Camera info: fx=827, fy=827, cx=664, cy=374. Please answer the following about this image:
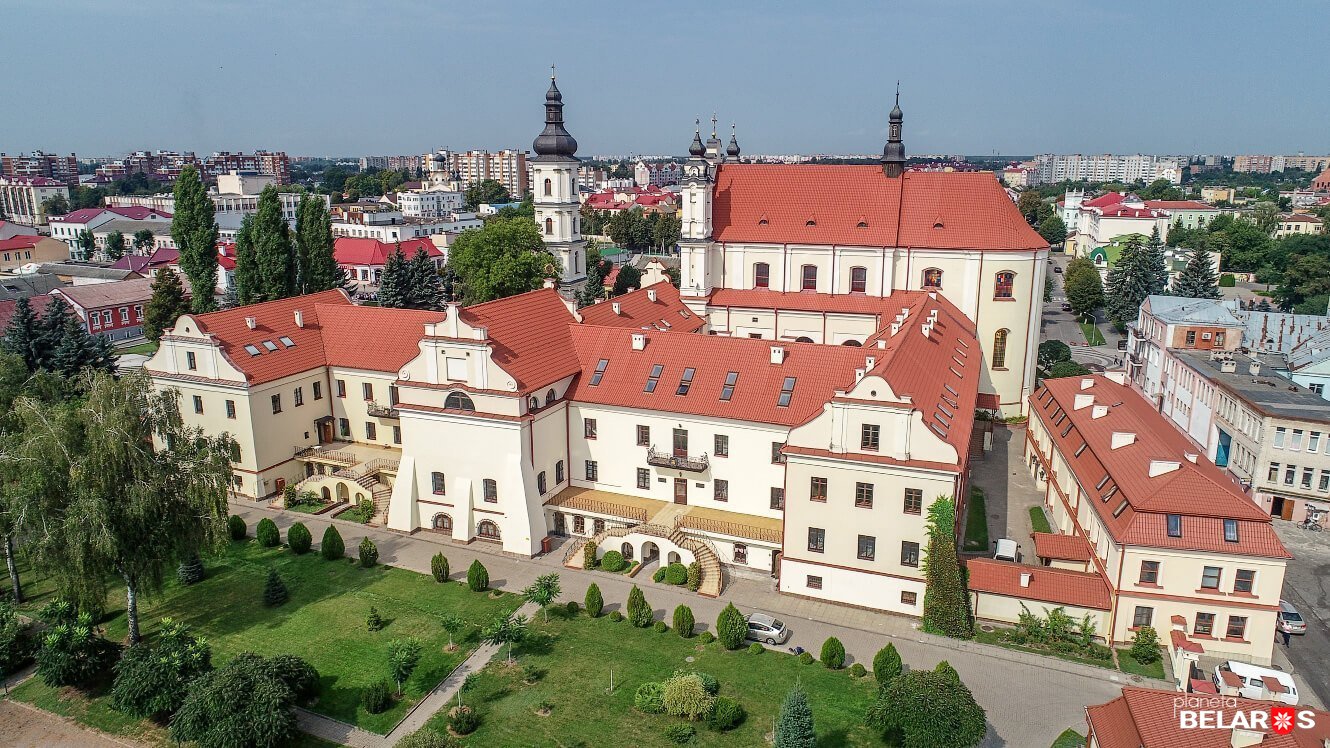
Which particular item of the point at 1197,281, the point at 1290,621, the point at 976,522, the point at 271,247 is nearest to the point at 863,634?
the point at 976,522

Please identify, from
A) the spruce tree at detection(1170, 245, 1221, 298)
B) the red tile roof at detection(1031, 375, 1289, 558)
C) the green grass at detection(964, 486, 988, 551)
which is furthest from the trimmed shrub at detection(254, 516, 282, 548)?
the spruce tree at detection(1170, 245, 1221, 298)

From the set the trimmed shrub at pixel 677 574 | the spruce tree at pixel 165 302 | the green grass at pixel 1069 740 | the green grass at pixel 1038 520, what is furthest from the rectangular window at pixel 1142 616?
the spruce tree at pixel 165 302

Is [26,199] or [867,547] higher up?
[26,199]

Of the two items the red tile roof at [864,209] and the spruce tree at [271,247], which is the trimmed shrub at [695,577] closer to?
the red tile roof at [864,209]

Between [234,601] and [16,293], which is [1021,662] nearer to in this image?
[234,601]

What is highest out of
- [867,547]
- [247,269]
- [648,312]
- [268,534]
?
[247,269]

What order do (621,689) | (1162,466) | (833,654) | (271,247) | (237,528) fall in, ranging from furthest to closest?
(271,247) → (237,528) → (1162,466) → (833,654) → (621,689)

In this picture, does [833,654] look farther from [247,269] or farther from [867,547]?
[247,269]
